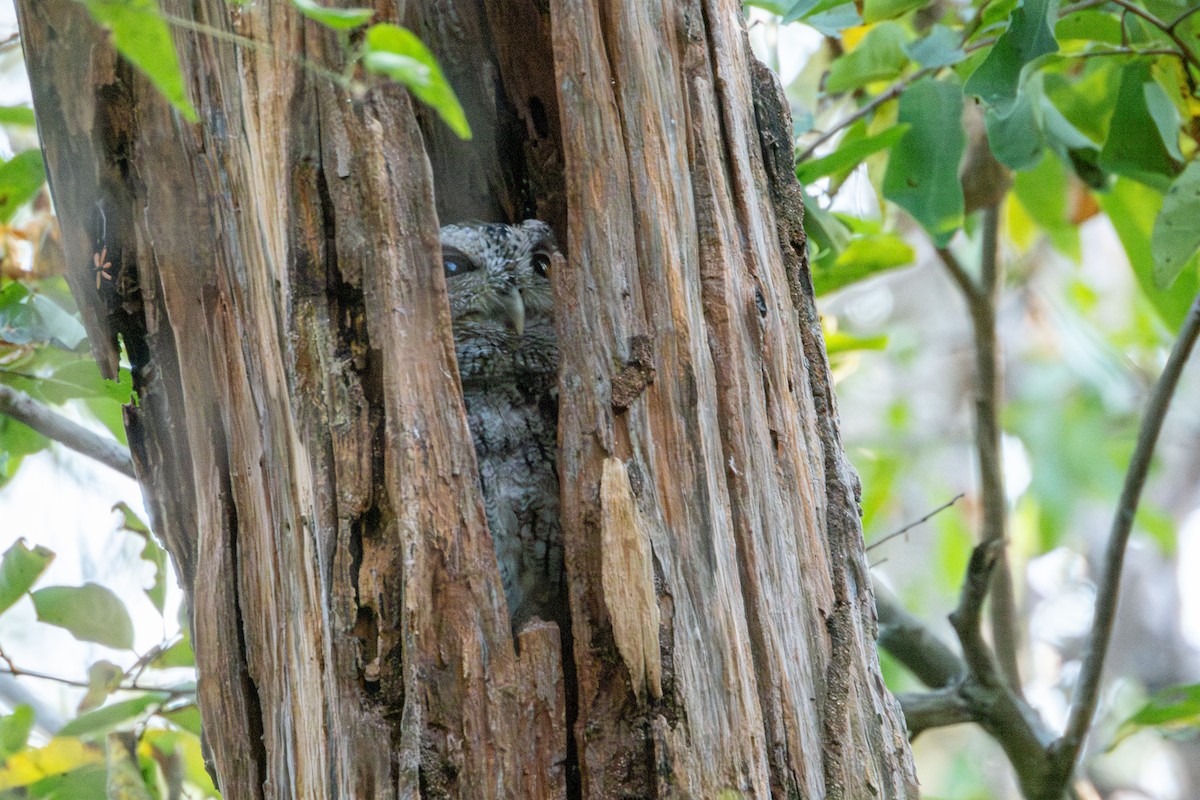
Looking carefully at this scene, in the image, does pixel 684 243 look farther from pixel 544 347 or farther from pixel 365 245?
pixel 544 347

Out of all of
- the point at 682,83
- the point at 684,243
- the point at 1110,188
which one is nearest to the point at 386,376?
the point at 684,243

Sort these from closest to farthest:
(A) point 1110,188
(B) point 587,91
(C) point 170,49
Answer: (C) point 170,49, (B) point 587,91, (A) point 1110,188

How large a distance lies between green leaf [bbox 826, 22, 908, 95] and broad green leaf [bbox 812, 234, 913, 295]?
0.38 metres

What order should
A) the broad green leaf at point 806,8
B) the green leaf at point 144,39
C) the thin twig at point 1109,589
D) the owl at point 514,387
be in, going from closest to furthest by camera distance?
1. the green leaf at point 144,39
2. the owl at point 514,387
3. the broad green leaf at point 806,8
4. the thin twig at point 1109,589

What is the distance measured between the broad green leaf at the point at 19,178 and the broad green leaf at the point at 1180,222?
7.93 ft

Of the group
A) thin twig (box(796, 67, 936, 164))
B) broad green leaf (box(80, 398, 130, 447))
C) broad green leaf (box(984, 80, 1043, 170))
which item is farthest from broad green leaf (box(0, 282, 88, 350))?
broad green leaf (box(984, 80, 1043, 170))

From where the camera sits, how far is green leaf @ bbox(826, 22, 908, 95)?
2.39 metres

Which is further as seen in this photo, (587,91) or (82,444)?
(82,444)

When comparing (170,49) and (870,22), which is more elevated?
(870,22)

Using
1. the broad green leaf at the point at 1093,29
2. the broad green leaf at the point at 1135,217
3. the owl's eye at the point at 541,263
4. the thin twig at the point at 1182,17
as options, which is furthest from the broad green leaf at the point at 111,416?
the broad green leaf at the point at 1135,217

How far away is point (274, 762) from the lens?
1.57m

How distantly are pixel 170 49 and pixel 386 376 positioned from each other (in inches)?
26.0

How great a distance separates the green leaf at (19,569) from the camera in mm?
2156

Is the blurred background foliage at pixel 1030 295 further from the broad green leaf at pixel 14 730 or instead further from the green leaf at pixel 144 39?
the broad green leaf at pixel 14 730
